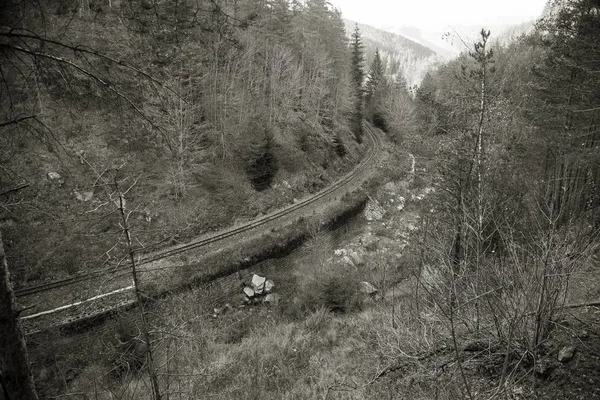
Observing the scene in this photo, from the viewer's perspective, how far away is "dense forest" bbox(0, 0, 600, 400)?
121 inches

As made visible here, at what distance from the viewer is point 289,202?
27328 mm

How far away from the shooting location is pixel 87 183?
67.3 feet

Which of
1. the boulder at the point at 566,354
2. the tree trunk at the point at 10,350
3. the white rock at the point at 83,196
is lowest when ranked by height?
the white rock at the point at 83,196

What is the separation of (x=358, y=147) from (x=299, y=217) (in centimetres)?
1968

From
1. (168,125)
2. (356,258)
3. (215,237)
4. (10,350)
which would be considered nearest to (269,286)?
(215,237)

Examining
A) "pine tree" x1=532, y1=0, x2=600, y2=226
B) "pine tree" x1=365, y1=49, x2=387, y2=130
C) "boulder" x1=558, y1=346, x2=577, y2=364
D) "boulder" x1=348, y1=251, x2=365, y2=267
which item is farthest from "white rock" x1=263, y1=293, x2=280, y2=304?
"pine tree" x1=365, y1=49, x2=387, y2=130

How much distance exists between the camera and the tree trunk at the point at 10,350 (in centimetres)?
263

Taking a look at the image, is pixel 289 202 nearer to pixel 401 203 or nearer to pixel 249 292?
pixel 401 203

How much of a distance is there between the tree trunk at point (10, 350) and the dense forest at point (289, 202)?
2 centimetres

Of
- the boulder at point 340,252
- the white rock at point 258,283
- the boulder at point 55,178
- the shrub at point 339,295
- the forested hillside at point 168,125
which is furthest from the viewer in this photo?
the boulder at point 340,252

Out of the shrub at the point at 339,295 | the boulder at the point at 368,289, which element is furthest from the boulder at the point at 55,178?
the boulder at the point at 368,289

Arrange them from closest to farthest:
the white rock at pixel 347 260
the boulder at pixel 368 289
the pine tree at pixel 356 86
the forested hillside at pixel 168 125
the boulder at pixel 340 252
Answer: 1. the forested hillside at pixel 168 125
2. the boulder at pixel 368 289
3. the white rock at pixel 347 260
4. the boulder at pixel 340 252
5. the pine tree at pixel 356 86

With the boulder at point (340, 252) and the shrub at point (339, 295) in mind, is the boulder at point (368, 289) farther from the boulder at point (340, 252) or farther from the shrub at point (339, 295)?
the boulder at point (340, 252)

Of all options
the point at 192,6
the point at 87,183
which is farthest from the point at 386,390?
the point at 87,183
